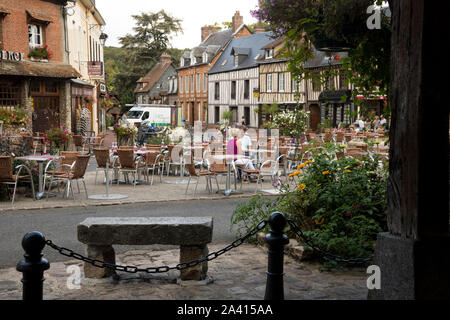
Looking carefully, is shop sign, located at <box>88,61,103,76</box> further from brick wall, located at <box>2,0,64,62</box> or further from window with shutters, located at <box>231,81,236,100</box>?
window with shutters, located at <box>231,81,236,100</box>

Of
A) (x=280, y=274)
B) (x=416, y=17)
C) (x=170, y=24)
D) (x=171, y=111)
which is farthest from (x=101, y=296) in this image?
(x=170, y=24)

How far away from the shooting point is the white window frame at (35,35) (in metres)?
22.3

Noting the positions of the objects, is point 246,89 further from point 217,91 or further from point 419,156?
point 419,156

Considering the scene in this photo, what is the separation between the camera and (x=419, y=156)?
3.01 m

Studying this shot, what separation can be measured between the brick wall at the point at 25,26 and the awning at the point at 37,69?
658 millimetres

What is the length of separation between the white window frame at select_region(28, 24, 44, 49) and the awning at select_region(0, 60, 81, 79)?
3.59 feet

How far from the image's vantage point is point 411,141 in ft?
10.0

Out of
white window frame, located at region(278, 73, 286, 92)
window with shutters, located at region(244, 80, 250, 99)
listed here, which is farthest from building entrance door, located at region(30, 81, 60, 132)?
window with shutters, located at region(244, 80, 250, 99)

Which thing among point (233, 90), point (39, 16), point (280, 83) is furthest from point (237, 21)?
point (39, 16)

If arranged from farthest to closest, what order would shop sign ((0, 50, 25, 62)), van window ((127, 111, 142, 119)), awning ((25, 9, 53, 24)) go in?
van window ((127, 111, 142, 119))
awning ((25, 9, 53, 24))
shop sign ((0, 50, 25, 62))

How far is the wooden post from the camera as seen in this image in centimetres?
296

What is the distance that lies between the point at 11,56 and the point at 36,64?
128cm

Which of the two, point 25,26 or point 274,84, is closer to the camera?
point 25,26

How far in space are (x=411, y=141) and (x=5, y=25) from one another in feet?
70.2
